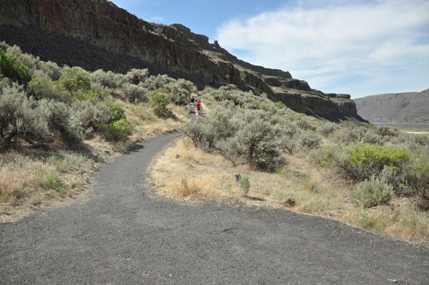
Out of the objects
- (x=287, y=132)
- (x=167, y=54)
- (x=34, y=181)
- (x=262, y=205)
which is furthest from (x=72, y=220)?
(x=167, y=54)

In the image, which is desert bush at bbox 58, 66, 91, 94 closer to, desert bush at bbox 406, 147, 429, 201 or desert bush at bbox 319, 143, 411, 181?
desert bush at bbox 319, 143, 411, 181

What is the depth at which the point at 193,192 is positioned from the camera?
700cm

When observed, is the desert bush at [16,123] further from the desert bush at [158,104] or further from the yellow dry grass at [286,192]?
the desert bush at [158,104]

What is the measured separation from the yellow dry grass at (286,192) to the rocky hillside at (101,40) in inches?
1152

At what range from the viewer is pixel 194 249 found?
4301 millimetres

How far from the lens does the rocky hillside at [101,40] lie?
3070 centimetres

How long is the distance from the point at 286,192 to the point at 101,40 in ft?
146

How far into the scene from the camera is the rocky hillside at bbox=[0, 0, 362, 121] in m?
30.7

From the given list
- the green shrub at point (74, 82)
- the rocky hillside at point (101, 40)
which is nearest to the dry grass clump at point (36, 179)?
the green shrub at point (74, 82)

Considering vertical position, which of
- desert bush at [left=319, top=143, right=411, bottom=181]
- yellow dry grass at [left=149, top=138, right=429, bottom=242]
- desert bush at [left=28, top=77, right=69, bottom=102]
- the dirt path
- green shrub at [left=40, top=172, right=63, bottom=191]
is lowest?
the dirt path

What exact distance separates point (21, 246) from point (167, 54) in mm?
57032

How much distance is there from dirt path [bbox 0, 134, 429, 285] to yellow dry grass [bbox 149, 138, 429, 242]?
19.1 inches

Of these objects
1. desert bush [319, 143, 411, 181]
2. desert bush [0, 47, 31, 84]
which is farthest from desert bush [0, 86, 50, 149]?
desert bush [319, 143, 411, 181]

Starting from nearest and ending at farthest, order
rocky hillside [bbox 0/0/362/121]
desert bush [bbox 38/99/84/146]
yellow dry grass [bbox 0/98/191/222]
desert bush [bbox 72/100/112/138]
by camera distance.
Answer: yellow dry grass [bbox 0/98/191/222] < desert bush [bbox 38/99/84/146] < desert bush [bbox 72/100/112/138] < rocky hillside [bbox 0/0/362/121]
